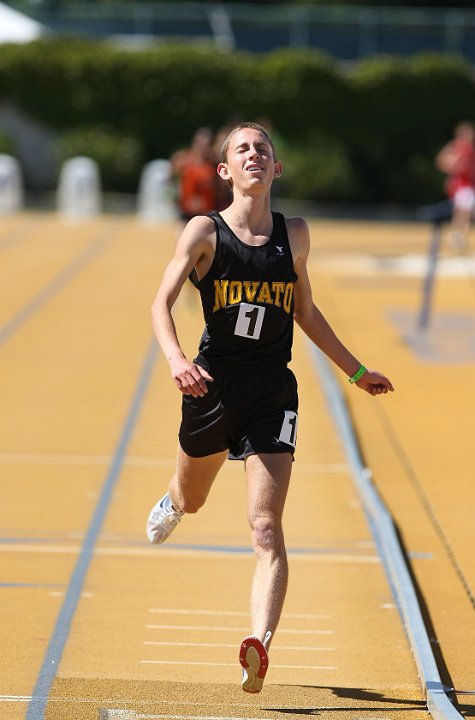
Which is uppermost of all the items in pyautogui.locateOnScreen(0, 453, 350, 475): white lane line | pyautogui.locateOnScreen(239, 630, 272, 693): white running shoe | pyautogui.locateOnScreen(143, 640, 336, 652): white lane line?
pyautogui.locateOnScreen(239, 630, 272, 693): white running shoe

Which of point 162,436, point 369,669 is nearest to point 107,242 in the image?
point 162,436

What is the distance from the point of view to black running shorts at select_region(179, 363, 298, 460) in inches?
215

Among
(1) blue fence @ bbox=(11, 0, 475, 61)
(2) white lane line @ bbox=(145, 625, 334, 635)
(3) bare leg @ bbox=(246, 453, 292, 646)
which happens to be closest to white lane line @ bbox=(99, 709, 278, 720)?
(3) bare leg @ bbox=(246, 453, 292, 646)

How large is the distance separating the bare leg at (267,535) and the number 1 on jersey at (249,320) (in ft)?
1.54

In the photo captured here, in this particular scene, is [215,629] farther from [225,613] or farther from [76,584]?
[76,584]

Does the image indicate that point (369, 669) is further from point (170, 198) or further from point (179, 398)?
point (170, 198)

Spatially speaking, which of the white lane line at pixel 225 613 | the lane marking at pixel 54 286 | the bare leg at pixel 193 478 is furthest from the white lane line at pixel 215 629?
the lane marking at pixel 54 286

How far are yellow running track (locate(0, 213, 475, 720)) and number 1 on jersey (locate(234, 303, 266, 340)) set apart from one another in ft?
4.49

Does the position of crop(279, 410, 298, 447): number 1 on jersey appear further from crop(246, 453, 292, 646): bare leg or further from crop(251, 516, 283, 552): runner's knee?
crop(251, 516, 283, 552): runner's knee

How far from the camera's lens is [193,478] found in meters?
5.74

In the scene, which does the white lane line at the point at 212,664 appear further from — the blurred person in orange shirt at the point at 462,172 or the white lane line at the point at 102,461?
the blurred person in orange shirt at the point at 462,172

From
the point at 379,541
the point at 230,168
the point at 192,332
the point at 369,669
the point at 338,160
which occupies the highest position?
the point at 230,168

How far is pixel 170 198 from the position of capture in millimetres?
33344

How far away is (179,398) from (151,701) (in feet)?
23.0
